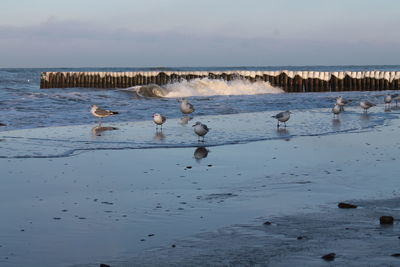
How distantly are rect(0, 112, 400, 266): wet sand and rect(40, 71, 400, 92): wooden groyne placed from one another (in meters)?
26.6

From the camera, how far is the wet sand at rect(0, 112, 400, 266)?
4.45 meters

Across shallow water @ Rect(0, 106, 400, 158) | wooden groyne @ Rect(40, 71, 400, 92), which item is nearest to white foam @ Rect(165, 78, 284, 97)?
wooden groyne @ Rect(40, 71, 400, 92)

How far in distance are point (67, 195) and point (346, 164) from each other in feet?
11.5

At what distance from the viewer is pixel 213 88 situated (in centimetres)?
3681

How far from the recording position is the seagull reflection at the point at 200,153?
9.32 meters

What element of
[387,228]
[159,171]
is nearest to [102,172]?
[159,171]

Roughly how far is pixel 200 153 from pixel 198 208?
396cm

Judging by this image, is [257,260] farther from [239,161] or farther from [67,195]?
[239,161]

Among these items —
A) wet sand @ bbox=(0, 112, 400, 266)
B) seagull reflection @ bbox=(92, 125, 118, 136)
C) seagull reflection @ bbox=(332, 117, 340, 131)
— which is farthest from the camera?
seagull reflection @ bbox=(332, 117, 340, 131)

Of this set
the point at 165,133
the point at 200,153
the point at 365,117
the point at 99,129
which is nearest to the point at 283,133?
the point at 165,133

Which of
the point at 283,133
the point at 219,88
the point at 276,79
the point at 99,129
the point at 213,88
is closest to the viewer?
the point at 283,133

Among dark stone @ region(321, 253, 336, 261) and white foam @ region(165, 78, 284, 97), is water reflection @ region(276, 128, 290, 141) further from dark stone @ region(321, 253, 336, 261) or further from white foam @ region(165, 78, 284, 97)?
white foam @ region(165, 78, 284, 97)

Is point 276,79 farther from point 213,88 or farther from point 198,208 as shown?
point 198,208

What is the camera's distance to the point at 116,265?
166 inches
